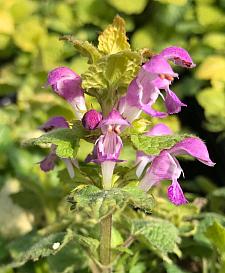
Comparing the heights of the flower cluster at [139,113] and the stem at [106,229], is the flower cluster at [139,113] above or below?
above

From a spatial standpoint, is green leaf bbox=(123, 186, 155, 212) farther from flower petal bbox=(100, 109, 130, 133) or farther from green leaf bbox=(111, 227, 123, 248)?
green leaf bbox=(111, 227, 123, 248)

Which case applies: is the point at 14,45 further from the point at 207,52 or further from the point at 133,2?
the point at 207,52

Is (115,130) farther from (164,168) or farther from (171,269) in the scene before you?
(171,269)

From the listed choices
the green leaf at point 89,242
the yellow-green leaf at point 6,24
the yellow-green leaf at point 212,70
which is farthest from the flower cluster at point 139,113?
the yellow-green leaf at point 6,24

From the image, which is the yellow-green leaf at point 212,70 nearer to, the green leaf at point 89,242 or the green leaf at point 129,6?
the green leaf at point 129,6

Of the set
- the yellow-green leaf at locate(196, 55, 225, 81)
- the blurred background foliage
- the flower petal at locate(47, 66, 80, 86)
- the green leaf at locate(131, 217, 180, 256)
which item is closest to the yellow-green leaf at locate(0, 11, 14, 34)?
the blurred background foliage

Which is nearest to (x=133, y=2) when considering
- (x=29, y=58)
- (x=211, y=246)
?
A: (x=29, y=58)
